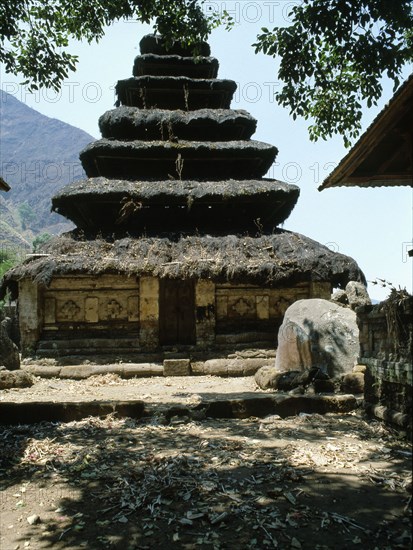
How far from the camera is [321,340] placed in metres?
9.56

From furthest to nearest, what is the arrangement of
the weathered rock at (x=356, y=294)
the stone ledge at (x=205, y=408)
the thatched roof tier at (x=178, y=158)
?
the thatched roof tier at (x=178, y=158) → the weathered rock at (x=356, y=294) → the stone ledge at (x=205, y=408)

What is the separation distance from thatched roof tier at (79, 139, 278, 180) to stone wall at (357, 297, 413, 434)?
431 inches

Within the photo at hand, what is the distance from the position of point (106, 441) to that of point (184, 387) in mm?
4765

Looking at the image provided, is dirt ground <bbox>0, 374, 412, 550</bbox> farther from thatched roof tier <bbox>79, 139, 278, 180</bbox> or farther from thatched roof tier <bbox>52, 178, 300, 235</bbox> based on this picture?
thatched roof tier <bbox>79, 139, 278, 180</bbox>

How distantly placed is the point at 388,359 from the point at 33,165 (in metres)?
155

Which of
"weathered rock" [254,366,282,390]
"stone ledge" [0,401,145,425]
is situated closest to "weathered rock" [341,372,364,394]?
"weathered rock" [254,366,282,390]

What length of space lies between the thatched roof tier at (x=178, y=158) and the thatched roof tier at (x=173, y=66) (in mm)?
4718

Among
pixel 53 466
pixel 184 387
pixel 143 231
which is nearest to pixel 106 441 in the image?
pixel 53 466

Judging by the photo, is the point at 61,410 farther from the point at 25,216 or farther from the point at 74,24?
the point at 25,216

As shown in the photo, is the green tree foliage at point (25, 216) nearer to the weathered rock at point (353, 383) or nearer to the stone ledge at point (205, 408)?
the stone ledge at point (205, 408)

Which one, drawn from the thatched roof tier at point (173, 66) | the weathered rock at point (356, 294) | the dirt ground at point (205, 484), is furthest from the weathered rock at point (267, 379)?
the thatched roof tier at point (173, 66)

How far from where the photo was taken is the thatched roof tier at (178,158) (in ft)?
54.0

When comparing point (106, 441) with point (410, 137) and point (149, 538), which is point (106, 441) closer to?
point (149, 538)

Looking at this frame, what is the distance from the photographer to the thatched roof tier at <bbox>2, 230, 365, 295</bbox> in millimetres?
12992
